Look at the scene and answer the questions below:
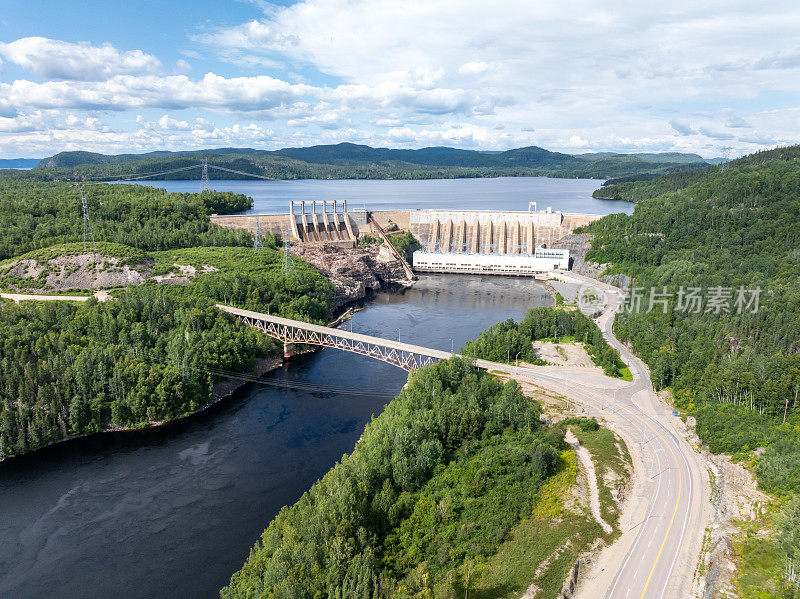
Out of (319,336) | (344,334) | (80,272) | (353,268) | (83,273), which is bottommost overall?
(319,336)

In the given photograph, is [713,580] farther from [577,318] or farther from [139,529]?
[577,318]

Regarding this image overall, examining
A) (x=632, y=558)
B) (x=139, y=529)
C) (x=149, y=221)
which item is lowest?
(x=139, y=529)

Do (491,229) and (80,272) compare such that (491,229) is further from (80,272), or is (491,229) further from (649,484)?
(649,484)

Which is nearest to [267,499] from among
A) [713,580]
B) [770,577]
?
[713,580]

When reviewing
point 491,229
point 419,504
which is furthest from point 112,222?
point 419,504
